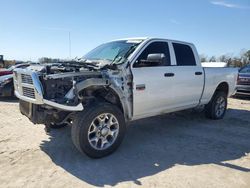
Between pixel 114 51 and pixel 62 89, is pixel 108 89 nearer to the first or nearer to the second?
pixel 62 89

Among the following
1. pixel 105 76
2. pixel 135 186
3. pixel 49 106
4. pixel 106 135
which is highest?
pixel 105 76

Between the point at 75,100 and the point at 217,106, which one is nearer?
the point at 75,100

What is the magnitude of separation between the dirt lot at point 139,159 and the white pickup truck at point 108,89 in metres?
0.43

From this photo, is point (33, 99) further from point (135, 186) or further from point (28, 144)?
point (135, 186)

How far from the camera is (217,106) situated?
7785 mm

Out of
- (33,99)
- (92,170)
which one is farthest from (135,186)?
(33,99)

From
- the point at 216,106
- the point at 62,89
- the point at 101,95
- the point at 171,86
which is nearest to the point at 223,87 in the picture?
the point at 216,106

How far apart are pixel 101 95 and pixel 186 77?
2197mm

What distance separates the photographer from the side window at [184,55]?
6.27m

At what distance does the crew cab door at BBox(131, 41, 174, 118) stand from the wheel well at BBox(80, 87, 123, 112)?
1.14 feet

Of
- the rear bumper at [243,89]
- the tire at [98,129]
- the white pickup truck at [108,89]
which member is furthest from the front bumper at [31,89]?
the rear bumper at [243,89]

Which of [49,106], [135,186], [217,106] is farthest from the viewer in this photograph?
Answer: [217,106]

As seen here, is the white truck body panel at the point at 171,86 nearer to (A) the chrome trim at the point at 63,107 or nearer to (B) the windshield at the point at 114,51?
(B) the windshield at the point at 114,51

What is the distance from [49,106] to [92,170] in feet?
3.91
